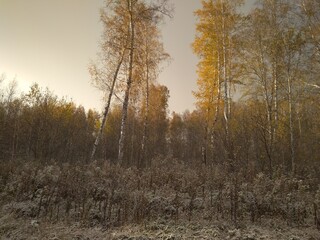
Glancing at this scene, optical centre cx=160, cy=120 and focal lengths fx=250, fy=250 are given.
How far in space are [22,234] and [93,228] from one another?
136 cm

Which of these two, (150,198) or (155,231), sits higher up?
(150,198)

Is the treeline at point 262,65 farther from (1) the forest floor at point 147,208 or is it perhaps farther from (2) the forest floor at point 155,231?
(2) the forest floor at point 155,231

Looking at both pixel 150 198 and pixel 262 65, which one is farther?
pixel 262 65

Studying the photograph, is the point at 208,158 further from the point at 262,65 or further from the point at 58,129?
the point at 58,129

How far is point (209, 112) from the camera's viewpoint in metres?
15.9

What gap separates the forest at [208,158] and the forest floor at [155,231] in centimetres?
3

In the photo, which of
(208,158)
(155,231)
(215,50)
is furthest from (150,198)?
(215,50)

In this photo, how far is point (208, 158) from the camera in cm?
1359

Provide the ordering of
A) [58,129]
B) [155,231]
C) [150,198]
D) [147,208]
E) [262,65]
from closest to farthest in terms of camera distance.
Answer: [155,231], [147,208], [150,198], [262,65], [58,129]

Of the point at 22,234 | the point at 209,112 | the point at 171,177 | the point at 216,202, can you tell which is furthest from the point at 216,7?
A: the point at 22,234

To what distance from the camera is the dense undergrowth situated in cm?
563

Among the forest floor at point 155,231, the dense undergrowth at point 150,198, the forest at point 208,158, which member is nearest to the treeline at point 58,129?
the forest at point 208,158

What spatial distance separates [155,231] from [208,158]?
29.7 feet

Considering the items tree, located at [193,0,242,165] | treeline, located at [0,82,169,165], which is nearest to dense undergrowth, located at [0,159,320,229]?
treeline, located at [0,82,169,165]
